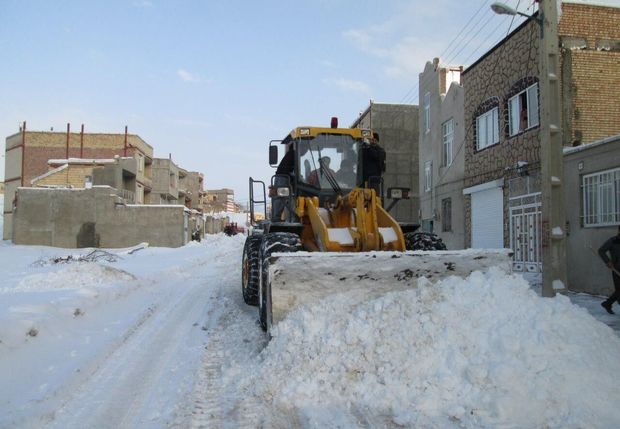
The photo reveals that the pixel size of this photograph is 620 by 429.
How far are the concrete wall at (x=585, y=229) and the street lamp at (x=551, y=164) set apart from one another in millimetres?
2221

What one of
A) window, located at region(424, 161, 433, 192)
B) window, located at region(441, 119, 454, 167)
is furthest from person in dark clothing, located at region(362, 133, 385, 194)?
window, located at region(424, 161, 433, 192)

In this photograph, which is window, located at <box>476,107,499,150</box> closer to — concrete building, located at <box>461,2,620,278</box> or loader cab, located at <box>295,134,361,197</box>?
concrete building, located at <box>461,2,620,278</box>

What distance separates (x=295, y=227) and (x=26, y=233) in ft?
96.5

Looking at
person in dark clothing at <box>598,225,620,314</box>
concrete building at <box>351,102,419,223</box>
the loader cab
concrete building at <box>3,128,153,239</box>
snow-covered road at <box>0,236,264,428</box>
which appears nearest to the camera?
snow-covered road at <box>0,236,264,428</box>

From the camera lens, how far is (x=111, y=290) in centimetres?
926

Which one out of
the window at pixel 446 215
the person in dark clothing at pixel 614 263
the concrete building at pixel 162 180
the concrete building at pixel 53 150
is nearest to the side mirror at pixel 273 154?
the person in dark clothing at pixel 614 263

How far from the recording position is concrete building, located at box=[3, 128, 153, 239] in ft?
164

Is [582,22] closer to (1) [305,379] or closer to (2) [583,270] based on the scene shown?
(2) [583,270]

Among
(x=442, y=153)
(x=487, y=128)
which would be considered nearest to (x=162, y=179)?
(x=442, y=153)

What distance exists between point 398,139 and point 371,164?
24392 millimetres

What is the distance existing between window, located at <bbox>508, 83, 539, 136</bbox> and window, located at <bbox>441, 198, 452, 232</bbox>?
5.32 meters

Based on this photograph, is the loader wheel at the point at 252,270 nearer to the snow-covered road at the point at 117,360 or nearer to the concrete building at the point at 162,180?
the snow-covered road at the point at 117,360

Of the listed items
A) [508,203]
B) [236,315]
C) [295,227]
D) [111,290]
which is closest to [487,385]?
[295,227]

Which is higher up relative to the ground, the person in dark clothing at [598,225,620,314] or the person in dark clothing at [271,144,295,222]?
the person in dark clothing at [271,144,295,222]
